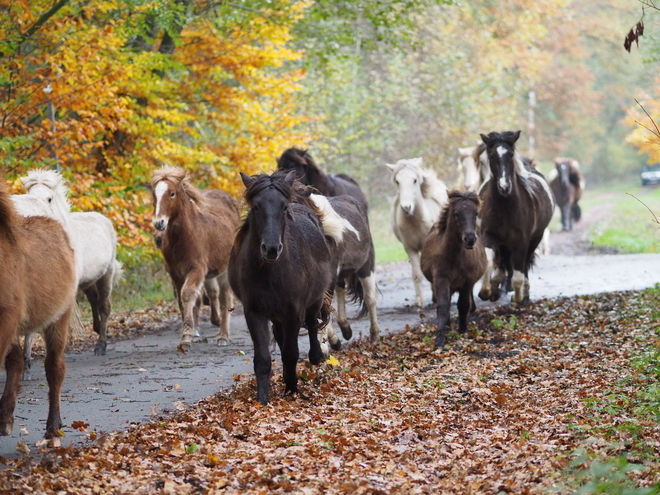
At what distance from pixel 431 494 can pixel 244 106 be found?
13.7 m

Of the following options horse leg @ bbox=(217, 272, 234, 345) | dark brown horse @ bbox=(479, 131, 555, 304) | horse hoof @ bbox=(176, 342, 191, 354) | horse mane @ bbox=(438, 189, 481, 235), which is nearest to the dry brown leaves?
horse mane @ bbox=(438, 189, 481, 235)

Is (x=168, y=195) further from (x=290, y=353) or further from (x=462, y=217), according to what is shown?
(x=290, y=353)

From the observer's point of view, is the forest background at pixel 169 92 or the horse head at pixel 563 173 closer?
the forest background at pixel 169 92

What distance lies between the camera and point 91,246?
12555 mm

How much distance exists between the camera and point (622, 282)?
17.9m

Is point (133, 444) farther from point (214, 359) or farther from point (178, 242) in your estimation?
point (178, 242)

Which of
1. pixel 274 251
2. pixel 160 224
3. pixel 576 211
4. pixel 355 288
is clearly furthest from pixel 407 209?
pixel 576 211

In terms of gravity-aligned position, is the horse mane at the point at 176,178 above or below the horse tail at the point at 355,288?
above

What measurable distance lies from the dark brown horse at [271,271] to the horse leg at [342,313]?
3.29m

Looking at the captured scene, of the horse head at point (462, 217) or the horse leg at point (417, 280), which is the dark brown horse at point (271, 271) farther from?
the horse leg at point (417, 280)

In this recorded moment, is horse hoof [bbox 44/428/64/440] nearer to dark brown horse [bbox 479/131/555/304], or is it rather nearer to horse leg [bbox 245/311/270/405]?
horse leg [bbox 245/311/270/405]

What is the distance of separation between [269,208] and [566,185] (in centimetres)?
2883

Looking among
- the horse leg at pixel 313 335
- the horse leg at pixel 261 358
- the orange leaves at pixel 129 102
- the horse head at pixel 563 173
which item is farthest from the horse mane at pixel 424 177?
the horse head at pixel 563 173

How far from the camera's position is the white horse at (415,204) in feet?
53.2
